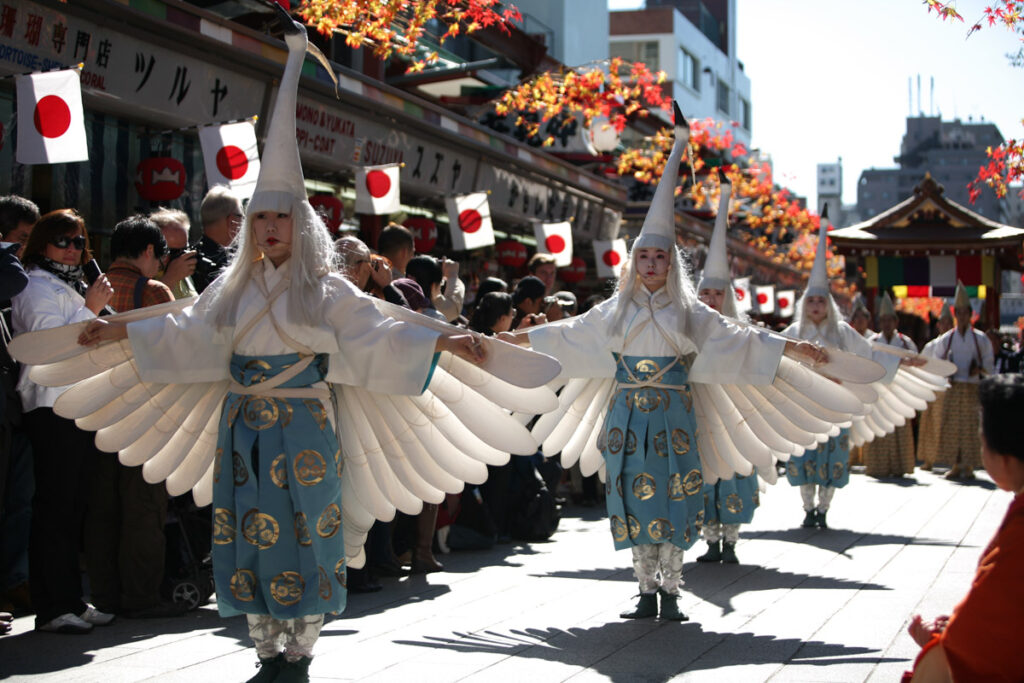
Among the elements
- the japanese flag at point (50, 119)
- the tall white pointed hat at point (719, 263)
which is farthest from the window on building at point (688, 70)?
the japanese flag at point (50, 119)

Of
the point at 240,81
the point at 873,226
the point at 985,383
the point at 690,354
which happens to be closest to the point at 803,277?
the point at 873,226

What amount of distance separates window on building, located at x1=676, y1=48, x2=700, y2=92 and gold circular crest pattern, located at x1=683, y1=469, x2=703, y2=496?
38911 mm

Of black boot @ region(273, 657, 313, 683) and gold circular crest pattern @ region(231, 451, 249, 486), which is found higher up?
gold circular crest pattern @ region(231, 451, 249, 486)

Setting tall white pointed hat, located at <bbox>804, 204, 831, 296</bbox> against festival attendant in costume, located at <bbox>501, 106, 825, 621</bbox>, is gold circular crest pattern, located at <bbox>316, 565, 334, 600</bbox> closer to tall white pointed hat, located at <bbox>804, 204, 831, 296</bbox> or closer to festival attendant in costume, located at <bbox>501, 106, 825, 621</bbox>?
festival attendant in costume, located at <bbox>501, 106, 825, 621</bbox>

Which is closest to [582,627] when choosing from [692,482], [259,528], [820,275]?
[692,482]

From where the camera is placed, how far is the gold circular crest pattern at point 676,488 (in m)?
5.77

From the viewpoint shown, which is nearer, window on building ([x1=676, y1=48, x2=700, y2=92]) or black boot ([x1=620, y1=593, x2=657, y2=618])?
black boot ([x1=620, y1=593, x2=657, y2=618])

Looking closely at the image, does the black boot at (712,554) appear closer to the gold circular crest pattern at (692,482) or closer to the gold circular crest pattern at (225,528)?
the gold circular crest pattern at (692,482)

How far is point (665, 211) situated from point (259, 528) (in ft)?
9.46

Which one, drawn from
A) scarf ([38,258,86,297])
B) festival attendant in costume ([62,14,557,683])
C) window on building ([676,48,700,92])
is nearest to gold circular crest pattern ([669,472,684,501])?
festival attendant in costume ([62,14,557,683])

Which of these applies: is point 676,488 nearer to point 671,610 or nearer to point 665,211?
point 671,610

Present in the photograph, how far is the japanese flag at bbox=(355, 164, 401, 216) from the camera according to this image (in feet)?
37.6

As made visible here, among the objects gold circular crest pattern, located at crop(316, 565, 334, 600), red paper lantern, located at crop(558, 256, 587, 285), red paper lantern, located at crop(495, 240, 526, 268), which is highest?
red paper lantern, located at crop(495, 240, 526, 268)

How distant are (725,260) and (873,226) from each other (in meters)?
11.6
